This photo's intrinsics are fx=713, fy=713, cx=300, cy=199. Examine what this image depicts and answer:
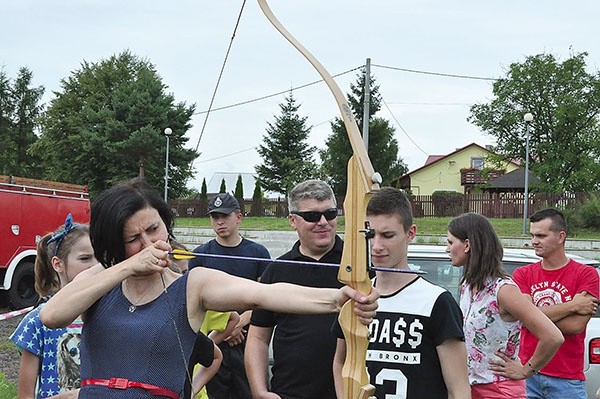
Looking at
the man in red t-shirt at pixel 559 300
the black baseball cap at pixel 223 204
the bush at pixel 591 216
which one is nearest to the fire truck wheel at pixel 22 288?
the black baseball cap at pixel 223 204

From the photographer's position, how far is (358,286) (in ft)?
6.98

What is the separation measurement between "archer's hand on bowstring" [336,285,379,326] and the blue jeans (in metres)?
2.40

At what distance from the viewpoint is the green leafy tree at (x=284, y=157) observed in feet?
163

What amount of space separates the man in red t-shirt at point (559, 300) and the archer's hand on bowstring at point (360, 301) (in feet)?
7.81

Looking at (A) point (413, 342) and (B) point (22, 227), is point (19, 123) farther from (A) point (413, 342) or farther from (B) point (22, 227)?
(A) point (413, 342)

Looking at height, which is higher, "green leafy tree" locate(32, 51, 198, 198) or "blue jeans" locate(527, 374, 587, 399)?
"green leafy tree" locate(32, 51, 198, 198)

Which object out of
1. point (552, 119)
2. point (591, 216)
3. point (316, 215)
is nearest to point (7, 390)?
point (316, 215)

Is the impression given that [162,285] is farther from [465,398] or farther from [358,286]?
[465,398]

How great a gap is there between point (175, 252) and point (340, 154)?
42672 millimetres

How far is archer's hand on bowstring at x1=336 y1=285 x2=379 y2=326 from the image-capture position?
1995 mm

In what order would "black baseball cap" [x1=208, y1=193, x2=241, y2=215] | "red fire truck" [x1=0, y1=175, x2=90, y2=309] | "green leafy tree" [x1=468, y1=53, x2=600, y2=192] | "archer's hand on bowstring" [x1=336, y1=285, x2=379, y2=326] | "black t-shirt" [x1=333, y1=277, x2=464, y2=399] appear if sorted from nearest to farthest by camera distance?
1. "archer's hand on bowstring" [x1=336, y1=285, x2=379, y2=326]
2. "black t-shirt" [x1=333, y1=277, x2=464, y2=399]
3. "black baseball cap" [x1=208, y1=193, x2=241, y2=215]
4. "red fire truck" [x1=0, y1=175, x2=90, y2=309]
5. "green leafy tree" [x1=468, y1=53, x2=600, y2=192]

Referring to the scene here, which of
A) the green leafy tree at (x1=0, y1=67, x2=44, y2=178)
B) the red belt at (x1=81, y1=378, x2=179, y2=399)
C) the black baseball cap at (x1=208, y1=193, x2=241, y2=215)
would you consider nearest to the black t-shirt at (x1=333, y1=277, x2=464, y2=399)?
the red belt at (x1=81, y1=378, x2=179, y2=399)

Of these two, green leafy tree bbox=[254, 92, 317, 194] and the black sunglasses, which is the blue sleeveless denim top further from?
green leafy tree bbox=[254, 92, 317, 194]

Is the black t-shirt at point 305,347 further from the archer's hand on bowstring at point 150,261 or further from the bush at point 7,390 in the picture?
the bush at point 7,390
